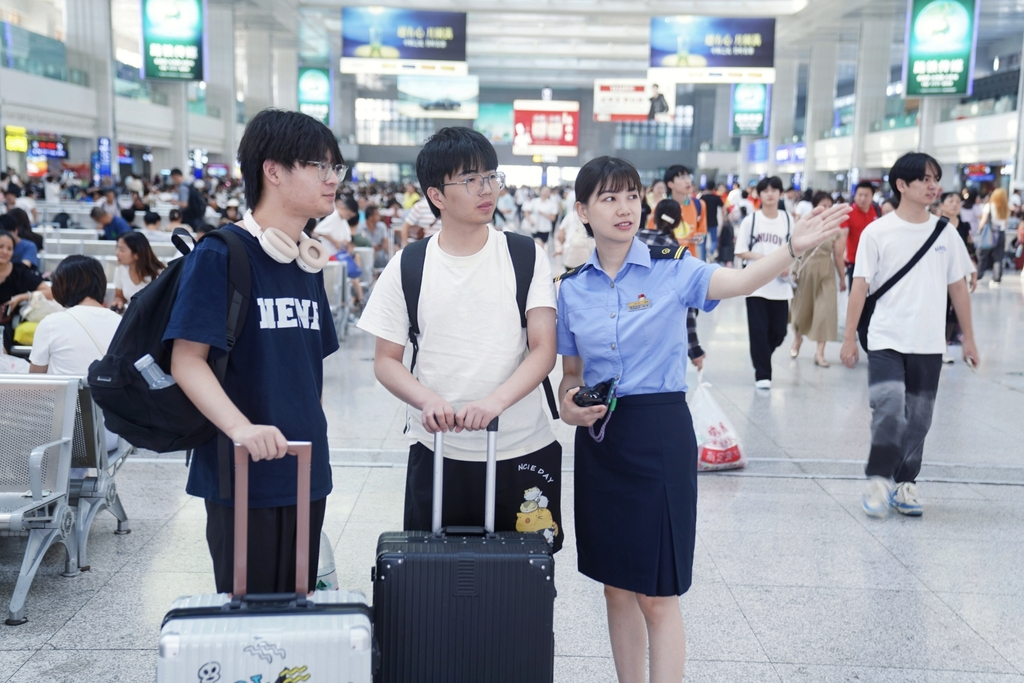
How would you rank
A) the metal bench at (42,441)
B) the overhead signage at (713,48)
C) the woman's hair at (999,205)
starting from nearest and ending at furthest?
the metal bench at (42,441) < the woman's hair at (999,205) < the overhead signage at (713,48)

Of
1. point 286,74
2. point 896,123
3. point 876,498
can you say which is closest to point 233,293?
point 876,498

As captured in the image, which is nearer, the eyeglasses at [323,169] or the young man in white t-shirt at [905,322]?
the eyeglasses at [323,169]

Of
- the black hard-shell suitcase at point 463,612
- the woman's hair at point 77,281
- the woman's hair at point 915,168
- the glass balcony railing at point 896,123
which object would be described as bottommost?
the black hard-shell suitcase at point 463,612

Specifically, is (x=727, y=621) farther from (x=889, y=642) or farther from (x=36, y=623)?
(x=36, y=623)

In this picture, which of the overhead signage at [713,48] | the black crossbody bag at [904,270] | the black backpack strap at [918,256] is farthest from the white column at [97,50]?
the black backpack strap at [918,256]

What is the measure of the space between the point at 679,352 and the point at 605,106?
93.1 feet

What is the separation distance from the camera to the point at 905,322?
445cm

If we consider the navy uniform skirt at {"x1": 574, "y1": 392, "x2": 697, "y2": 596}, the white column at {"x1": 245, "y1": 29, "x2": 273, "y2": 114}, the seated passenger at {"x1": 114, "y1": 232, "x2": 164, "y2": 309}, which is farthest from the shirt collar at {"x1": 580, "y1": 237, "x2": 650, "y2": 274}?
the white column at {"x1": 245, "y1": 29, "x2": 273, "y2": 114}

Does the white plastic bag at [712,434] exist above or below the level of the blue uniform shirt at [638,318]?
below

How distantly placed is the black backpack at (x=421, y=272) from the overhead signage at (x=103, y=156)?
25.8 meters

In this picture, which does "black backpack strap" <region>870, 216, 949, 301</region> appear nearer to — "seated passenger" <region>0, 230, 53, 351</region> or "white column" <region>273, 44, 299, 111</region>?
"seated passenger" <region>0, 230, 53, 351</region>

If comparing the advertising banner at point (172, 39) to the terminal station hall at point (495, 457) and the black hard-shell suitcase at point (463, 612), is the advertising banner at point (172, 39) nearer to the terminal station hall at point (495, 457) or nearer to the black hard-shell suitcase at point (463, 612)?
the terminal station hall at point (495, 457)

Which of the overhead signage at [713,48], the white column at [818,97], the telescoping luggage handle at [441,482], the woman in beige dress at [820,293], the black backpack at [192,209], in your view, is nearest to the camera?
the telescoping luggage handle at [441,482]

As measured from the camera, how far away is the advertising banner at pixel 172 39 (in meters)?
19.9
